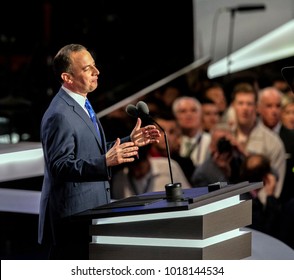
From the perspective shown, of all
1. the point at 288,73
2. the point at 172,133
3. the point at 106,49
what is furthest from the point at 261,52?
the point at 288,73

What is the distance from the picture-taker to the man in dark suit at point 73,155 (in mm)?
2011

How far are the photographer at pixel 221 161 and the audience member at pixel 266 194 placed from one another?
0.23 ft

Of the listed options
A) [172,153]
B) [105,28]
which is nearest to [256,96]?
[172,153]

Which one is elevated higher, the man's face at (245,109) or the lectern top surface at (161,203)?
the man's face at (245,109)

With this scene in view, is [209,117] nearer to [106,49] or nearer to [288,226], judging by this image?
[106,49]

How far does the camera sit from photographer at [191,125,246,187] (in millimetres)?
4414

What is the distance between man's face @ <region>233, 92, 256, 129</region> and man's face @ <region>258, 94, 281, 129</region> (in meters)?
0.07

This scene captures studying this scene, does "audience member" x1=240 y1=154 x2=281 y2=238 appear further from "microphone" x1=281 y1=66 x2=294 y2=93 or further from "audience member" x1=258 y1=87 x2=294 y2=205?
"microphone" x1=281 y1=66 x2=294 y2=93

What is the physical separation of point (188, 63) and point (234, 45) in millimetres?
330

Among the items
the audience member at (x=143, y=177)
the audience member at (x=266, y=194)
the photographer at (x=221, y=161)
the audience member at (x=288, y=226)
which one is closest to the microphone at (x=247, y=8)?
the photographer at (x=221, y=161)

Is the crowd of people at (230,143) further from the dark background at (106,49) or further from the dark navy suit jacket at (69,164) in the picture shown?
the dark navy suit jacket at (69,164)

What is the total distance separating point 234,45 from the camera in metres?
4.94

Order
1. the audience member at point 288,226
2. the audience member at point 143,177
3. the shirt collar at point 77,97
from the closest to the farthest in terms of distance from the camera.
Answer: the shirt collar at point 77,97, the audience member at point 288,226, the audience member at point 143,177
